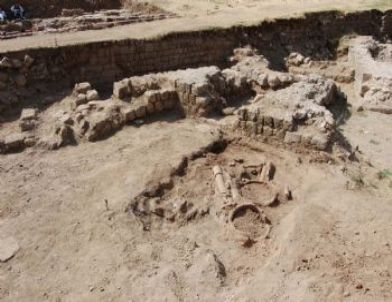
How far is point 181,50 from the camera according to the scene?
13.0m

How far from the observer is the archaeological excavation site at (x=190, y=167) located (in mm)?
6047

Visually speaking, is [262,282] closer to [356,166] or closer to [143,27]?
[356,166]

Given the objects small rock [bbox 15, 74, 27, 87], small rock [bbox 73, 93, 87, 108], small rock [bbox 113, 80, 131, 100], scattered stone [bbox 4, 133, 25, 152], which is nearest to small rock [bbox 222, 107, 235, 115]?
small rock [bbox 113, 80, 131, 100]

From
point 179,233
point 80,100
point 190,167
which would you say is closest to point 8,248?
point 179,233

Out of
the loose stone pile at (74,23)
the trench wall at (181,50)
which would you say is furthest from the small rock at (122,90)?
the loose stone pile at (74,23)

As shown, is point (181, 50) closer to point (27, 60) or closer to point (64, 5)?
point (27, 60)

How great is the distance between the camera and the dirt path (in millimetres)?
11836

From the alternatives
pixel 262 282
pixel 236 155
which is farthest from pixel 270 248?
pixel 236 155

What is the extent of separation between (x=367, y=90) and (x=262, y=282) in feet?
24.3

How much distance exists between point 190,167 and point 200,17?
26.4ft

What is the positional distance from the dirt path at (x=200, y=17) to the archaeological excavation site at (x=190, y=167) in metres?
0.12

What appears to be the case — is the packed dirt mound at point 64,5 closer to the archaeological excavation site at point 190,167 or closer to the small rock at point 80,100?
the archaeological excavation site at point 190,167

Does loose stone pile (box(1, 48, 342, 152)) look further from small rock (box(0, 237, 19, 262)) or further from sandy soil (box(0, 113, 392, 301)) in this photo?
small rock (box(0, 237, 19, 262))

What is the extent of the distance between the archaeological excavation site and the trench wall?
0.05 meters
